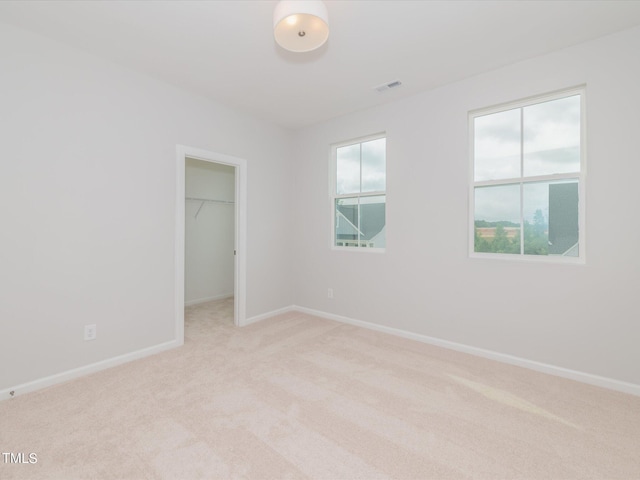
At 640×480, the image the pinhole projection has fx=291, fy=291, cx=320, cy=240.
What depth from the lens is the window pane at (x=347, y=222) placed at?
4.00 meters

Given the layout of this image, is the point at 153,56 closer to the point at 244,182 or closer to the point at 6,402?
the point at 244,182

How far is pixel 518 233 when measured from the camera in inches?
110

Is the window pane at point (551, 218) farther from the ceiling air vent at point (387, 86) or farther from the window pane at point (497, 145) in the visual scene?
the ceiling air vent at point (387, 86)

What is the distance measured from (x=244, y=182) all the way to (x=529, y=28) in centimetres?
319

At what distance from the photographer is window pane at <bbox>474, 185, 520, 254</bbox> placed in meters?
2.82

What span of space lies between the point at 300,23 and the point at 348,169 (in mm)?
2400

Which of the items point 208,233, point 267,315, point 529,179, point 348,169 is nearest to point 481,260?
point 529,179

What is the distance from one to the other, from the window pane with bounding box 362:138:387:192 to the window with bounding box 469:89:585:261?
41.2 inches

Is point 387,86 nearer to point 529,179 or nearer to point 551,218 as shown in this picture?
point 529,179

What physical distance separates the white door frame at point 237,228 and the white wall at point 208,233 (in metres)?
1.46

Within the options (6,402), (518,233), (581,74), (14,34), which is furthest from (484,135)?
(6,402)

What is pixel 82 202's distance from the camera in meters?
2.54

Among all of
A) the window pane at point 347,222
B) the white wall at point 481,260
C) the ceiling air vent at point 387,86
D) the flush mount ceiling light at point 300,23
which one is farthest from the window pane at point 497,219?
the flush mount ceiling light at point 300,23

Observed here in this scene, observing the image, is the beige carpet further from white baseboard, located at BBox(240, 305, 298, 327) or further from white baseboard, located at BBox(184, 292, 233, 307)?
white baseboard, located at BBox(184, 292, 233, 307)
